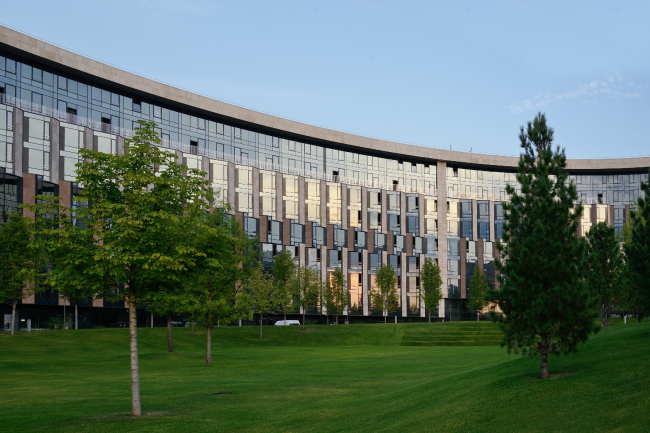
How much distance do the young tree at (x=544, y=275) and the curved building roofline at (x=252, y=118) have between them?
207ft

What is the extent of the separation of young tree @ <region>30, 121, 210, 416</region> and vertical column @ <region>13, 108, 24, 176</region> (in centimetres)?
5182

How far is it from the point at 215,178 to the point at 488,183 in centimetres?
5262

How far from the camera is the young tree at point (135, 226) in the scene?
70.0 ft

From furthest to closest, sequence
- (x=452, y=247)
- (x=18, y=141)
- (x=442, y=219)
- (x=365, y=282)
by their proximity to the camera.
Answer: (x=452, y=247)
(x=442, y=219)
(x=365, y=282)
(x=18, y=141)

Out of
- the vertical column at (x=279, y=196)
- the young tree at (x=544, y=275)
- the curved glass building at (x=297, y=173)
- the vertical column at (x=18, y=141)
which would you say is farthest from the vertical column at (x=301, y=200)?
the young tree at (x=544, y=275)

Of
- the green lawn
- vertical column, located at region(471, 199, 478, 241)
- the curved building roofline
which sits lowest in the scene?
the green lawn

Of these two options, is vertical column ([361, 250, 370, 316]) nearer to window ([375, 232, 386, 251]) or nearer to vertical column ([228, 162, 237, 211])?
window ([375, 232, 386, 251])

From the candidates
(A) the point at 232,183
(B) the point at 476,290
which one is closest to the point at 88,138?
(A) the point at 232,183

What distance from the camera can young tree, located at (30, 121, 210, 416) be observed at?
840 inches

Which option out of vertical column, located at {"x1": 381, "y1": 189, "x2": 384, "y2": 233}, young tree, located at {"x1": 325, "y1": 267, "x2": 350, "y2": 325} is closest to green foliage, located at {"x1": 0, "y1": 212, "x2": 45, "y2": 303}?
young tree, located at {"x1": 325, "y1": 267, "x2": 350, "y2": 325}

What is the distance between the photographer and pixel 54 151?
237 ft

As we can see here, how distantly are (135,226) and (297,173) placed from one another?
7843cm

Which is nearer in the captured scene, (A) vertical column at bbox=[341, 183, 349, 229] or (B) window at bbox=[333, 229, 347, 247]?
(B) window at bbox=[333, 229, 347, 247]

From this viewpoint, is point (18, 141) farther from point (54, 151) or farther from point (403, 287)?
point (403, 287)
